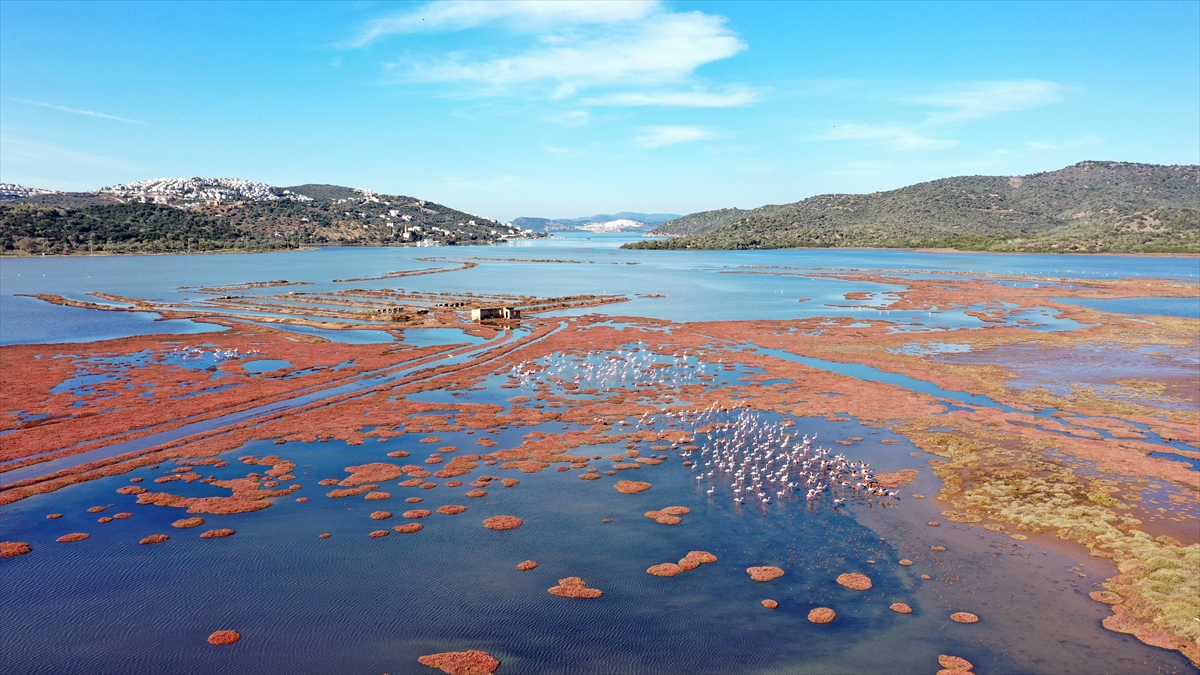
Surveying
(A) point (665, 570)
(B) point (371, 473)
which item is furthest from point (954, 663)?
(B) point (371, 473)

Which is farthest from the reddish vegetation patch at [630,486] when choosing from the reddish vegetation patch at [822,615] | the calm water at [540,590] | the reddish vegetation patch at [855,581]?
the reddish vegetation patch at [822,615]

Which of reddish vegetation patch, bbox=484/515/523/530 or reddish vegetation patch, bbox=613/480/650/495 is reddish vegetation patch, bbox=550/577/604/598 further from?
reddish vegetation patch, bbox=613/480/650/495

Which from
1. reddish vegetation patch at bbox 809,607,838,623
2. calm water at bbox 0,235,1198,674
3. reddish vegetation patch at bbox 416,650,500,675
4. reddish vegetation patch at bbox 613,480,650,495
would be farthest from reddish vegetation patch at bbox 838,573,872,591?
reddish vegetation patch at bbox 416,650,500,675

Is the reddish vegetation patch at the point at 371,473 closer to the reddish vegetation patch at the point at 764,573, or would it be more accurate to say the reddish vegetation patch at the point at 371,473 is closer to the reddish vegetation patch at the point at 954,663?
the reddish vegetation patch at the point at 764,573

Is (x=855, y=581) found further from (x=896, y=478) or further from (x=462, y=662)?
(x=462, y=662)

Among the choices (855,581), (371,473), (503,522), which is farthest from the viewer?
(371,473)

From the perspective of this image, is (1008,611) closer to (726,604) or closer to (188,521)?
(726,604)
